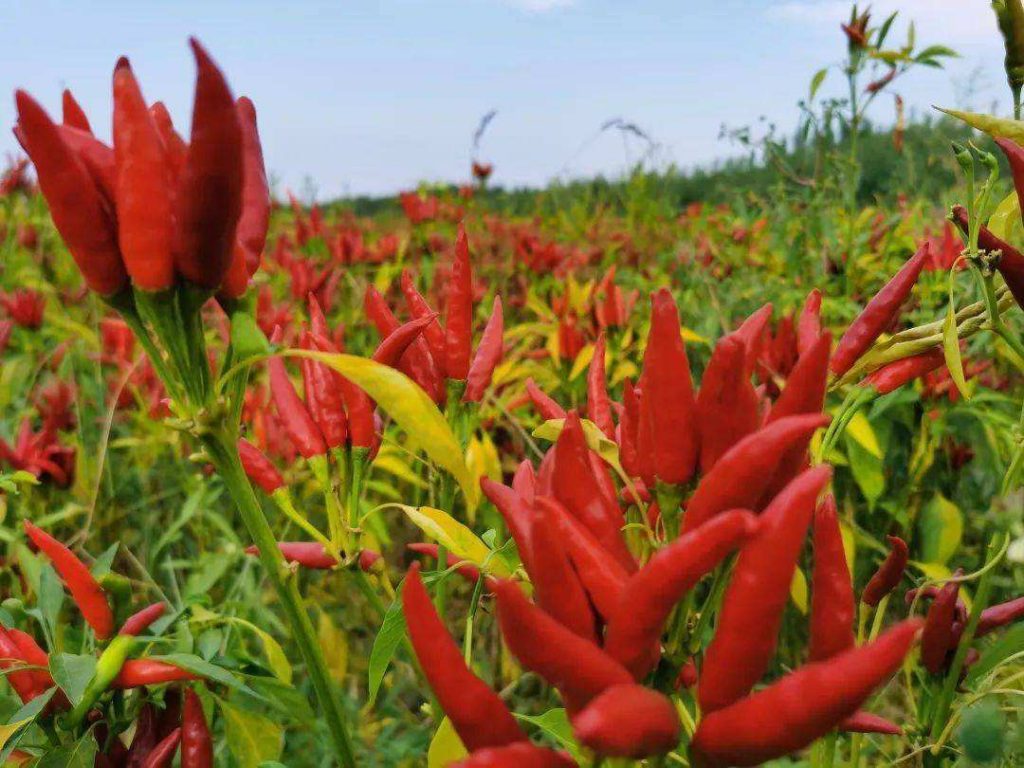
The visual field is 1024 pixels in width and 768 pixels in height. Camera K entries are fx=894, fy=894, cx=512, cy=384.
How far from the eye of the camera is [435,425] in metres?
0.54

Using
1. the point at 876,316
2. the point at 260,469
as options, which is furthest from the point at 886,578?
the point at 260,469

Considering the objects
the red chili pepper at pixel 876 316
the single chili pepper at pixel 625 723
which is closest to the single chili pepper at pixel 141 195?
the single chili pepper at pixel 625 723

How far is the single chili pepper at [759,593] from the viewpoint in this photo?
1.34 feet

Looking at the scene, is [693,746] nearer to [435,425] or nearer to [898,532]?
[435,425]

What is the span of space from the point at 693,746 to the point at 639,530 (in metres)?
0.24

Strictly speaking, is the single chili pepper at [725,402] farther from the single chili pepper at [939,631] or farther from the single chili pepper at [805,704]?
the single chili pepper at [939,631]

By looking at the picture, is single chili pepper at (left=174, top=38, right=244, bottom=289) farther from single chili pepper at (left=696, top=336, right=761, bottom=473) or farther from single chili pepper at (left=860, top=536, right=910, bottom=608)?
single chili pepper at (left=860, top=536, right=910, bottom=608)

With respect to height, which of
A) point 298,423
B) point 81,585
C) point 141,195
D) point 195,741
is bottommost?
point 195,741

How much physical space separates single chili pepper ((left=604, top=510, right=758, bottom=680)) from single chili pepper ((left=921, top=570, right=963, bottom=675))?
41cm

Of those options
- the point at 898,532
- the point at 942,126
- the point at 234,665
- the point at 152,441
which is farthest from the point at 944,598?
the point at 942,126

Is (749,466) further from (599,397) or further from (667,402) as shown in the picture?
(599,397)

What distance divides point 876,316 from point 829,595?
0.28 m

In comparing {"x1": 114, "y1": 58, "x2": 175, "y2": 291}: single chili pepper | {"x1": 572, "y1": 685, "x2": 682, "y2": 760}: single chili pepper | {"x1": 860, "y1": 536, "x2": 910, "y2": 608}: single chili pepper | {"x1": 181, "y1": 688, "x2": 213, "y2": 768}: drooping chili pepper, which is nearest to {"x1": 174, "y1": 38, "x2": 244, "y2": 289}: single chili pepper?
{"x1": 114, "y1": 58, "x2": 175, "y2": 291}: single chili pepper

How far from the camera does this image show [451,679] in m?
0.43
